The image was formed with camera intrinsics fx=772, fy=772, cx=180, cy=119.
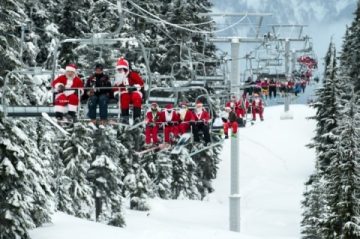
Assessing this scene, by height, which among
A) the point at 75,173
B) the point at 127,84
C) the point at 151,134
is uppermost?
the point at 127,84

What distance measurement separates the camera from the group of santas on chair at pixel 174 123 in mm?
24406

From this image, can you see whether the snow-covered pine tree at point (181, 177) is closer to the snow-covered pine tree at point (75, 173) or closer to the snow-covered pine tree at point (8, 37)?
the snow-covered pine tree at point (75, 173)

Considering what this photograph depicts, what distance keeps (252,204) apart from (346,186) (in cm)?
3349

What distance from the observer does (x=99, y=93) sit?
18328 millimetres

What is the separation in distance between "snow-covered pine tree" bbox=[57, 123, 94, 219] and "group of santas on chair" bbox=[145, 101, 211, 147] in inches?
489

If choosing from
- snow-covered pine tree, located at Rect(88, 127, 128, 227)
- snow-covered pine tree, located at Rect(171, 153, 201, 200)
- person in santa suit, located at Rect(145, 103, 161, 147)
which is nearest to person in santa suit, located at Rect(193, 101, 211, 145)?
person in santa suit, located at Rect(145, 103, 161, 147)

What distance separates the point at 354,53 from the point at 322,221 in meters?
34.3

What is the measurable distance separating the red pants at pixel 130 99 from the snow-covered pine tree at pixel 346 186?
9786 millimetres

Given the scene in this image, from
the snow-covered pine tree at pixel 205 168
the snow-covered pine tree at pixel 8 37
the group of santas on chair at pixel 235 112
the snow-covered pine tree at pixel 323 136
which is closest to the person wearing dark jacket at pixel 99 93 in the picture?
the snow-covered pine tree at pixel 8 37

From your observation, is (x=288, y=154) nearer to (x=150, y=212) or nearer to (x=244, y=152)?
(x=244, y=152)

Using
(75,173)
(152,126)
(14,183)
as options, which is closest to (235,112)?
(75,173)

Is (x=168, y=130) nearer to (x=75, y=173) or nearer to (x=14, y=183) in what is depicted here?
(x=14, y=183)

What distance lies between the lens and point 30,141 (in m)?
26.8

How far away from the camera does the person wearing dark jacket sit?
18125 mm
